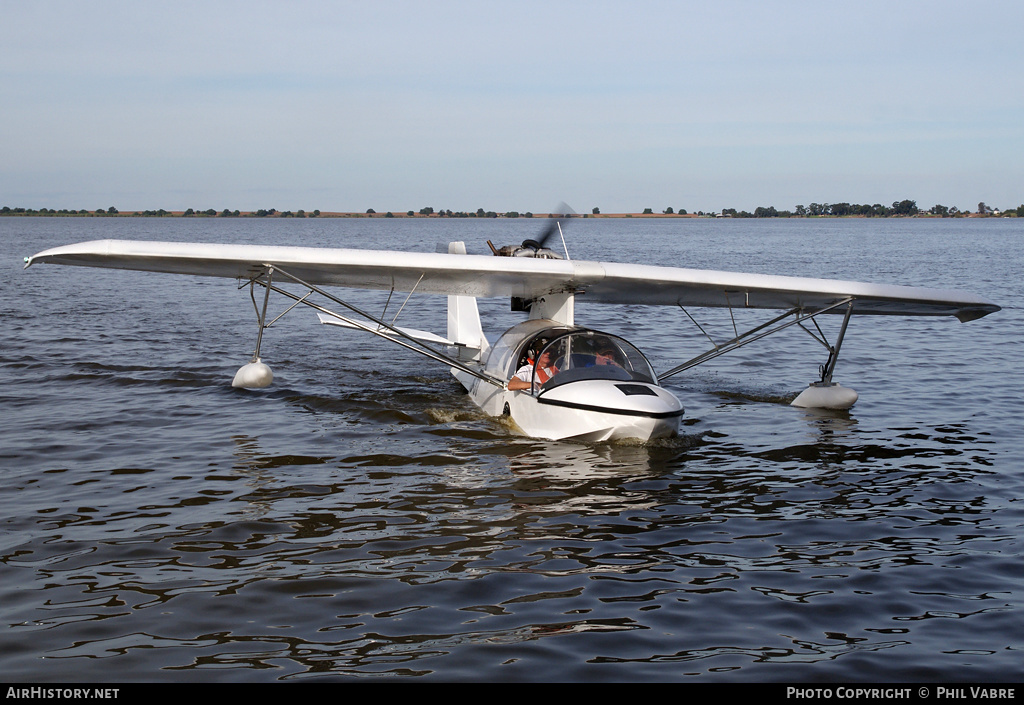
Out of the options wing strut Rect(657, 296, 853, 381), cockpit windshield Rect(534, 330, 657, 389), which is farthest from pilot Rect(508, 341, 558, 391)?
wing strut Rect(657, 296, 853, 381)

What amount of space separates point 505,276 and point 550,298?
1610 millimetres

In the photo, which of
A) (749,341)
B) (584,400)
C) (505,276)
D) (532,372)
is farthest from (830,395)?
(505,276)

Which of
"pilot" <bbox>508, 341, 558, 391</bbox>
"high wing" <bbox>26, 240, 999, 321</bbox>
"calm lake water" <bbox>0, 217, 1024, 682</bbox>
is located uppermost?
"high wing" <bbox>26, 240, 999, 321</bbox>

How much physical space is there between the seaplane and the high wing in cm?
2

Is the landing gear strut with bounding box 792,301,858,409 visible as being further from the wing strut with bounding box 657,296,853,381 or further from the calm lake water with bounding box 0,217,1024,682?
the calm lake water with bounding box 0,217,1024,682

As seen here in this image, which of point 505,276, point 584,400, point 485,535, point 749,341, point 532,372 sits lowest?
point 485,535

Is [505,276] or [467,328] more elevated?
[505,276]

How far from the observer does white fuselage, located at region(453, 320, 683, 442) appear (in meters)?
9.69

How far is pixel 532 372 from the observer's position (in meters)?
11.2

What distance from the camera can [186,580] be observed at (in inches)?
259

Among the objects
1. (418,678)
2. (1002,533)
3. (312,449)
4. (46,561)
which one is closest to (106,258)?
(312,449)

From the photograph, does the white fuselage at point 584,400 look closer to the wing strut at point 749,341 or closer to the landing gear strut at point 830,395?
the wing strut at point 749,341

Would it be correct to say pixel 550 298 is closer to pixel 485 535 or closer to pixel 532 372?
pixel 532 372

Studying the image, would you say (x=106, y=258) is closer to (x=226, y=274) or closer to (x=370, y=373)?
(x=226, y=274)
